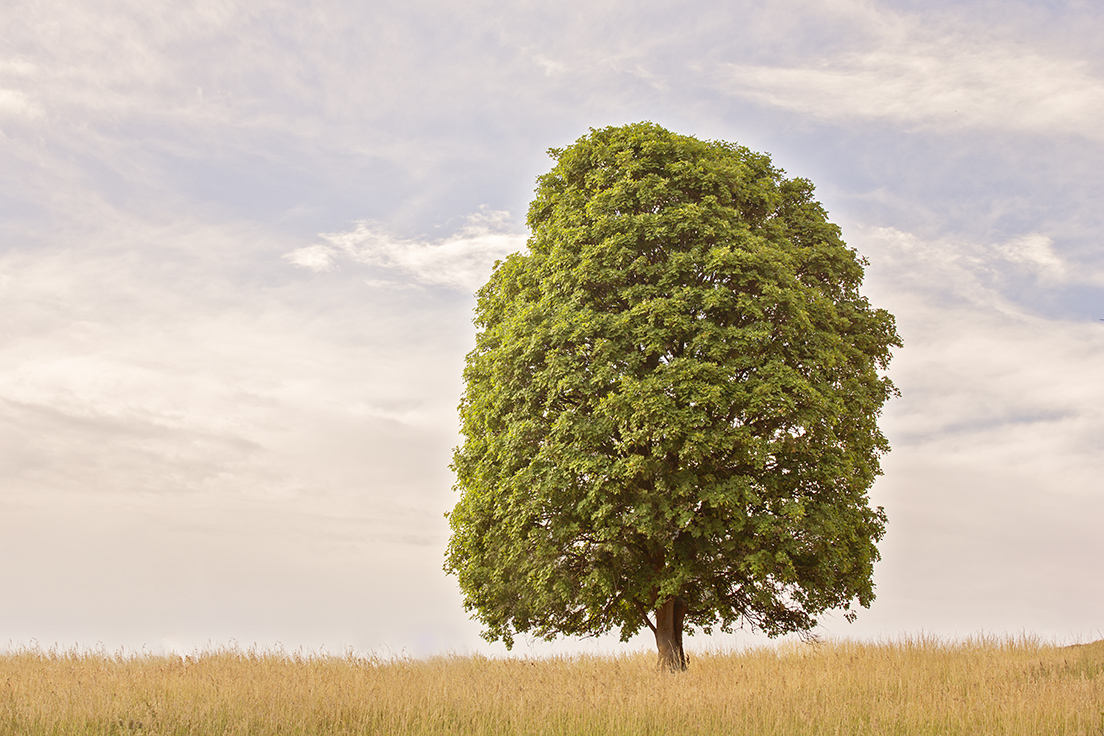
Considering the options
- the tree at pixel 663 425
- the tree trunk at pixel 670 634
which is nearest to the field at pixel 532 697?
the tree trunk at pixel 670 634

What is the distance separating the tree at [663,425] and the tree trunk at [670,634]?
0.04 meters

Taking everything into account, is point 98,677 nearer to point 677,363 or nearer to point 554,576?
point 554,576

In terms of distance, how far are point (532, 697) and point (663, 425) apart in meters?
6.34

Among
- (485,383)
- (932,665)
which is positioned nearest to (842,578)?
(932,665)

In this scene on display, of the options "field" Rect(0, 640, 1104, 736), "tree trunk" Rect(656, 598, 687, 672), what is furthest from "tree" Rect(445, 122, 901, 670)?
"field" Rect(0, 640, 1104, 736)

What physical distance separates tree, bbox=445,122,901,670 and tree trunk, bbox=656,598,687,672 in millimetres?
38

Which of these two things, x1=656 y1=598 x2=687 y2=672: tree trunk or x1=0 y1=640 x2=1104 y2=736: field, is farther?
x1=656 y1=598 x2=687 y2=672: tree trunk

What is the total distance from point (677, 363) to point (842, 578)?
23.4ft

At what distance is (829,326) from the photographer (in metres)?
22.9

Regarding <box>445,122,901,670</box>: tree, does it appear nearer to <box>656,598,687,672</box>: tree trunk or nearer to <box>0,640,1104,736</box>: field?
<box>656,598,687,672</box>: tree trunk

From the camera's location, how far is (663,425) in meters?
19.1

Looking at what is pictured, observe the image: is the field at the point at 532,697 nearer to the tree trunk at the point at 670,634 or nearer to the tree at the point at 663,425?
the tree trunk at the point at 670,634

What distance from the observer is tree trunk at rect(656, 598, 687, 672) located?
69.8 ft

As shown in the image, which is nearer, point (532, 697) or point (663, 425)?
point (532, 697)
